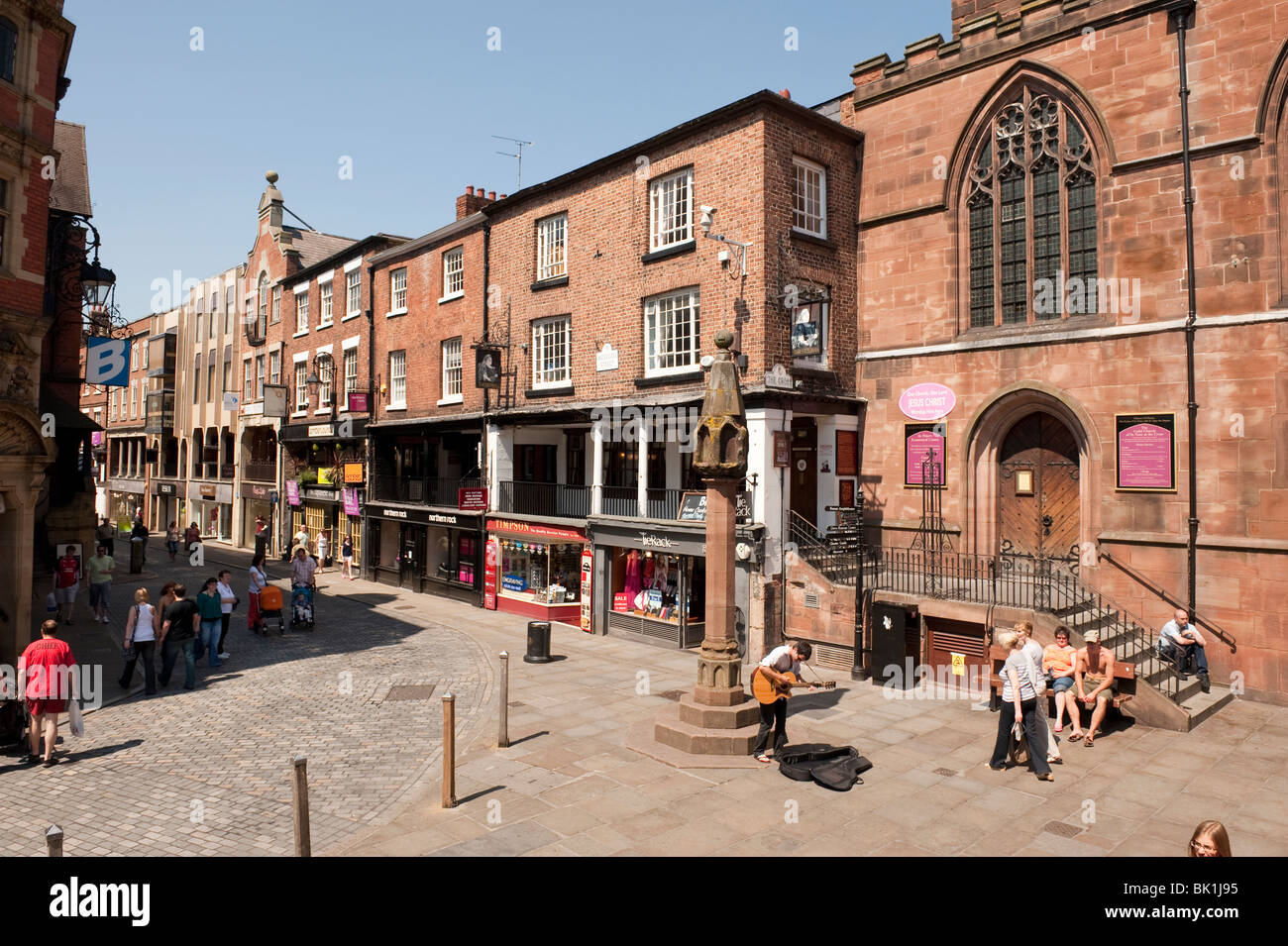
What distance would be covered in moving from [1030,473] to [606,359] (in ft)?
33.1

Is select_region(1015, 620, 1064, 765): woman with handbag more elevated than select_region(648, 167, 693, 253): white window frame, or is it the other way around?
select_region(648, 167, 693, 253): white window frame

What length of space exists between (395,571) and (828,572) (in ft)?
57.0

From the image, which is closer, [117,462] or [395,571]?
[395,571]

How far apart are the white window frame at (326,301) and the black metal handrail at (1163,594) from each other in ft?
92.9

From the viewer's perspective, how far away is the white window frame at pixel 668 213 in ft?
61.8

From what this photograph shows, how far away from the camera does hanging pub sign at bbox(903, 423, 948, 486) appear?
17.8m

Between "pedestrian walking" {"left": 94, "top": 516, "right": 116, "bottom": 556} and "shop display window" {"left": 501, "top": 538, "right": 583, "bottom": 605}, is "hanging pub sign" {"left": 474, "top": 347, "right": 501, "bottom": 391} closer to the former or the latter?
"shop display window" {"left": 501, "top": 538, "right": 583, "bottom": 605}

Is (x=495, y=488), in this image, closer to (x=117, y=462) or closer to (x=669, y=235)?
(x=669, y=235)

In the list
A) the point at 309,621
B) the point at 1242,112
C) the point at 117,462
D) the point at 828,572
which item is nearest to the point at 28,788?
the point at 309,621

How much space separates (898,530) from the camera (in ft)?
60.1

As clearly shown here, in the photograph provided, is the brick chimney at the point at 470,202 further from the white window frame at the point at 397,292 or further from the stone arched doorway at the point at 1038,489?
the stone arched doorway at the point at 1038,489

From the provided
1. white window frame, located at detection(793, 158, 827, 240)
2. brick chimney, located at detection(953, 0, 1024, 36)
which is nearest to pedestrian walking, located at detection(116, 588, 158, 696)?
white window frame, located at detection(793, 158, 827, 240)

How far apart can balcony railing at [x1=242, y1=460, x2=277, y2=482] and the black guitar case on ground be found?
105ft
